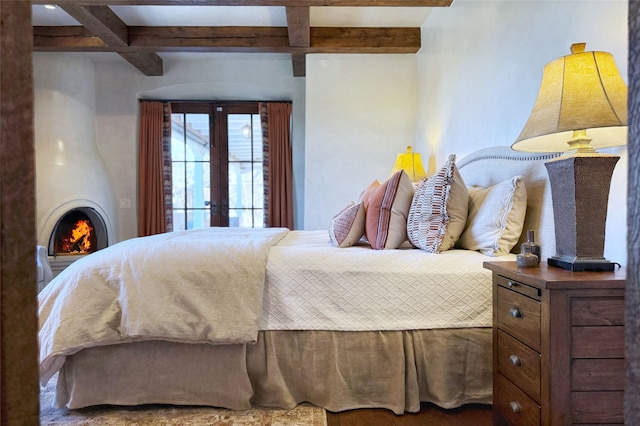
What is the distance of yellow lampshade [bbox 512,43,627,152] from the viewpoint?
114 cm

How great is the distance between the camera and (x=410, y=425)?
1.61 meters

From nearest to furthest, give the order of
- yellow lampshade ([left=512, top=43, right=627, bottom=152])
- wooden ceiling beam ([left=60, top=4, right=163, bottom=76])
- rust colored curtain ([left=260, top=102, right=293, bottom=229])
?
yellow lampshade ([left=512, top=43, right=627, bottom=152]) < wooden ceiling beam ([left=60, top=4, right=163, bottom=76]) < rust colored curtain ([left=260, top=102, right=293, bottom=229])

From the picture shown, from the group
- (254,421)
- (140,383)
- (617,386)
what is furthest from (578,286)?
(140,383)

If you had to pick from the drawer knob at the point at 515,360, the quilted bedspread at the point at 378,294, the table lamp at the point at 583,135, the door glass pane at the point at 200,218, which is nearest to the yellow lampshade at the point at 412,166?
the quilted bedspread at the point at 378,294

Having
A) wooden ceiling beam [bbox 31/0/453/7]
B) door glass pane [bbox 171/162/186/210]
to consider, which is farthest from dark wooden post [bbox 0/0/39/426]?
door glass pane [bbox 171/162/186/210]

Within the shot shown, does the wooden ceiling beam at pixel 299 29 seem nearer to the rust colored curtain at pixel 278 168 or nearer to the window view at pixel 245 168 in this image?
the rust colored curtain at pixel 278 168

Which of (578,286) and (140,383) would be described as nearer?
(578,286)

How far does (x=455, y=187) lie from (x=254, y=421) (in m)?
1.42

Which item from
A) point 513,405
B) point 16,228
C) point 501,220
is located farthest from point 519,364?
point 16,228

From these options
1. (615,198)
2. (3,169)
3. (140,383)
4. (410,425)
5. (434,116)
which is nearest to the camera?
(3,169)

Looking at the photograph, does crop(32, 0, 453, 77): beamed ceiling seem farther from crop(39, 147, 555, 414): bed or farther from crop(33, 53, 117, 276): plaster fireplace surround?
crop(39, 147, 555, 414): bed

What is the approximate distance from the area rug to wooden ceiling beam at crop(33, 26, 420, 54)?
3.38 m

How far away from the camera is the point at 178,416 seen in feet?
5.51

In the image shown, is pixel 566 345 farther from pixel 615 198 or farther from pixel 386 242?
pixel 386 242
